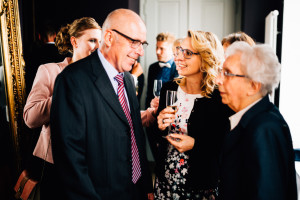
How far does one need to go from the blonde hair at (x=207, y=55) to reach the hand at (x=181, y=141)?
0.37 m

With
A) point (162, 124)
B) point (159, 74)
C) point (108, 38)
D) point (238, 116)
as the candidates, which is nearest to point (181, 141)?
point (162, 124)

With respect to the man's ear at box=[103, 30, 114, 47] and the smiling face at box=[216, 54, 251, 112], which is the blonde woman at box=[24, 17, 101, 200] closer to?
the man's ear at box=[103, 30, 114, 47]

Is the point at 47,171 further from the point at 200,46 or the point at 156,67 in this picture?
the point at 156,67

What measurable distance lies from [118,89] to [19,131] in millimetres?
1522

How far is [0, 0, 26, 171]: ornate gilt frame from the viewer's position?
230 cm

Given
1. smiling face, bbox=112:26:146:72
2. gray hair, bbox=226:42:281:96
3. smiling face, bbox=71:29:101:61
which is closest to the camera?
gray hair, bbox=226:42:281:96

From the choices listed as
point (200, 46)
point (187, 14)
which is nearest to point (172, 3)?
point (187, 14)

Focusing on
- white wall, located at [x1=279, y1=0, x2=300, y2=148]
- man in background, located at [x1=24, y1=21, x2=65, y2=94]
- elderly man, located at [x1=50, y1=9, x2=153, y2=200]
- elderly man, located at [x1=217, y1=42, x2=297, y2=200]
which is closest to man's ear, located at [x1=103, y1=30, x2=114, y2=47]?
elderly man, located at [x1=50, y1=9, x2=153, y2=200]

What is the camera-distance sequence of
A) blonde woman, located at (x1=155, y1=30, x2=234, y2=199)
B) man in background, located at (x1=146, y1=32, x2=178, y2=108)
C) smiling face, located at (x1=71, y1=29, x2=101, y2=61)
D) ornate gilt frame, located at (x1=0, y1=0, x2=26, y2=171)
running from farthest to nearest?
man in background, located at (x1=146, y1=32, x2=178, y2=108) → ornate gilt frame, located at (x1=0, y1=0, x2=26, y2=171) → smiling face, located at (x1=71, y1=29, x2=101, y2=61) → blonde woman, located at (x1=155, y1=30, x2=234, y2=199)

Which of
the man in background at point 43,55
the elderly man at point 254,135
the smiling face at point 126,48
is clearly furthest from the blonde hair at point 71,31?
the elderly man at point 254,135

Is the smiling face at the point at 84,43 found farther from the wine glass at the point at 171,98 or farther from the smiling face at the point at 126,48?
the wine glass at the point at 171,98

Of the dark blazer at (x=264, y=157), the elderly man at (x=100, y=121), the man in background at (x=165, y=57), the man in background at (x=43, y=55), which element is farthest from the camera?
the man in background at (x=165, y=57)

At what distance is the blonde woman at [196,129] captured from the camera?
170cm

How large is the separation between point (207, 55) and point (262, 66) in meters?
0.65
